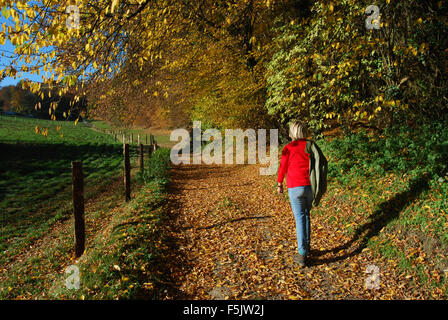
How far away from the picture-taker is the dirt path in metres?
3.89

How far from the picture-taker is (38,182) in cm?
1505

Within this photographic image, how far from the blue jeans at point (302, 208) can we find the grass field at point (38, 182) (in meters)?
4.08

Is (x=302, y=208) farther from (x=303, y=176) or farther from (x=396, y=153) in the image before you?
(x=396, y=153)

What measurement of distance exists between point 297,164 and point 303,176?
0.71 ft

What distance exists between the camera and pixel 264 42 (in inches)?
561

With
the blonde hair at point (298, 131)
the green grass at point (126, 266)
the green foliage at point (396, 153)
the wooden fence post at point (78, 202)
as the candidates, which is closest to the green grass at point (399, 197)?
the green foliage at point (396, 153)

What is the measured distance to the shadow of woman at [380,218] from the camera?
16.1 feet

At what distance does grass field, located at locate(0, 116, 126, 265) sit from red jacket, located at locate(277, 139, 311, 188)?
3.90m

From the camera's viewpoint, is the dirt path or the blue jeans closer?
the dirt path

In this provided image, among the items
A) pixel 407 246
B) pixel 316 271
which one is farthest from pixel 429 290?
pixel 316 271

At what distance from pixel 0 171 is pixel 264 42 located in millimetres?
17564

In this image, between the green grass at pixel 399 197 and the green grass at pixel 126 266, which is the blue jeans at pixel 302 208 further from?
the green grass at pixel 126 266
